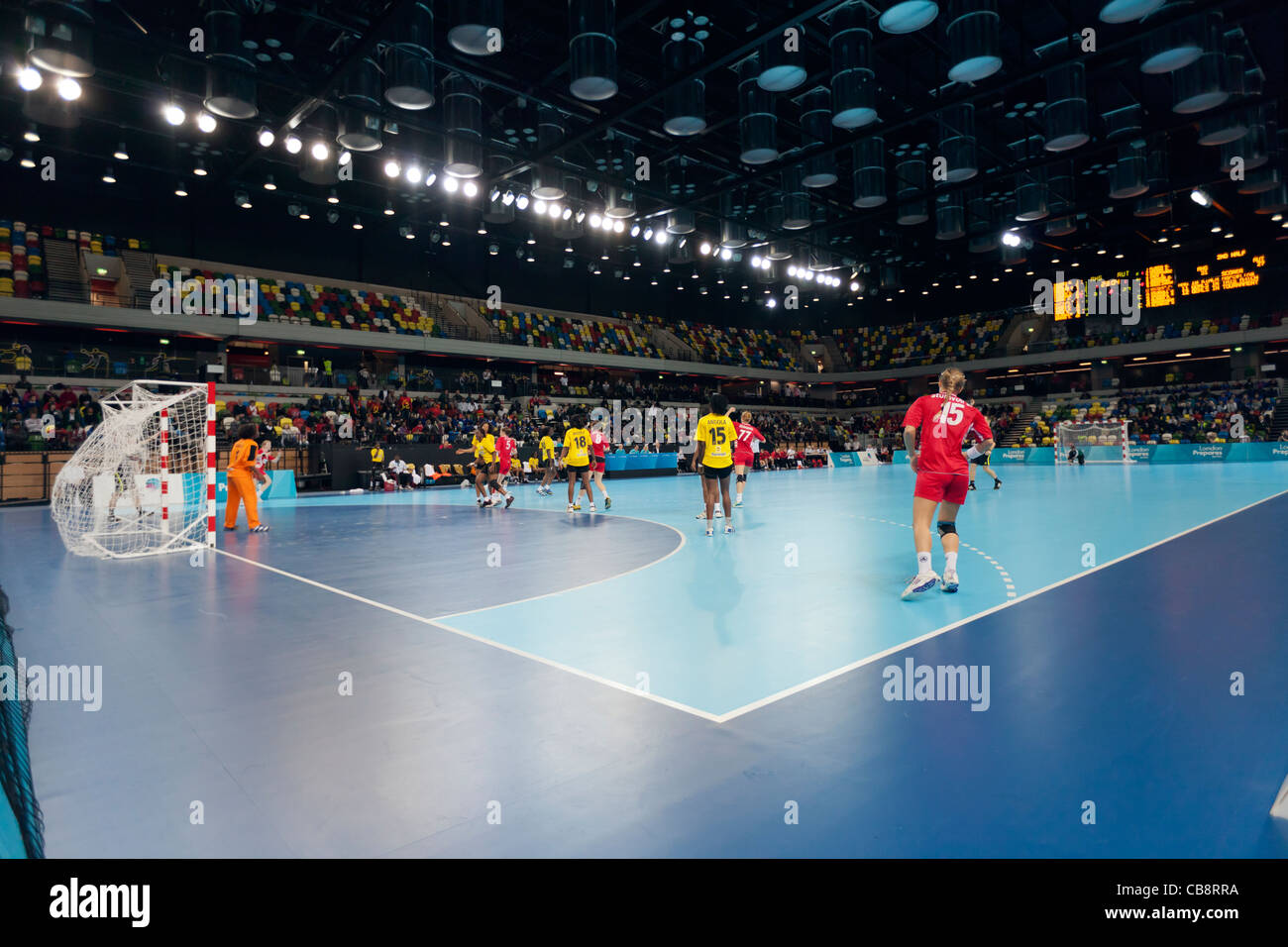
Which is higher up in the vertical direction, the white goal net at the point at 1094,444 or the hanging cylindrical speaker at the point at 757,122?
the hanging cylindrical speaker at the point at 757,122

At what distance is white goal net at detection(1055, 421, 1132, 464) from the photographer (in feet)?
104

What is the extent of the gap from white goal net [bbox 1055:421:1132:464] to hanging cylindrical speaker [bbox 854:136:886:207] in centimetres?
2149

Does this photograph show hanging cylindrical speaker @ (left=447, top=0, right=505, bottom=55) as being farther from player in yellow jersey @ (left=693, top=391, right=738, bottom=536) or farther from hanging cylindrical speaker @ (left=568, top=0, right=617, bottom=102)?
player in yellow jersey @ (left=693, top=391, right=738, bottom=536)

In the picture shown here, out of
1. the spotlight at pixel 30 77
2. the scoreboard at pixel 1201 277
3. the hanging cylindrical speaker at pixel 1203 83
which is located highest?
the scoreboard at pixel 1201 277

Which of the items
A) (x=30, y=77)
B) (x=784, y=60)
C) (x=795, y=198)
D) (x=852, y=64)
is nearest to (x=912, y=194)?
(x=795, y=198)

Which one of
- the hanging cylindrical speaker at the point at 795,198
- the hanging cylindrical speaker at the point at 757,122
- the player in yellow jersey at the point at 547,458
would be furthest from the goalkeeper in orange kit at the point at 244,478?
the hanging cylindrical speaker at the point at 795,198

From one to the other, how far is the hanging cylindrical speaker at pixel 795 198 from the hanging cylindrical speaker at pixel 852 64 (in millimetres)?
5782

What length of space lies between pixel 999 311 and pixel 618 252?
1109 inches

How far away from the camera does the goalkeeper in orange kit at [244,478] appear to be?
10883 mm

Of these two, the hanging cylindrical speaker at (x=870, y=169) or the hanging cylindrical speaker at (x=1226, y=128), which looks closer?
the hanging cylindrical speaker at (x=1226, y=128)

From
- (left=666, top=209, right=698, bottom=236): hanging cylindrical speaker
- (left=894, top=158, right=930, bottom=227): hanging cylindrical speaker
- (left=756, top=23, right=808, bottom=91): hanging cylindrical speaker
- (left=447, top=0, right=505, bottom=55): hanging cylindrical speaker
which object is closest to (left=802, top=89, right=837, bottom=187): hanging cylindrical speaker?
(left=756, top=23, right=808, bottom=91): hanging cylindrical speaker

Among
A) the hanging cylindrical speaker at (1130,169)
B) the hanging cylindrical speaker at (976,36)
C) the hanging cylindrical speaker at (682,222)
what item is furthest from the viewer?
the hanging cylindrical speaker at (682,222)

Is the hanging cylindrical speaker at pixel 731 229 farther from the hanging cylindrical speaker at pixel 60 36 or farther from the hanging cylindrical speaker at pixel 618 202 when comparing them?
the hanging cylindrical speaker at pixel 60 36

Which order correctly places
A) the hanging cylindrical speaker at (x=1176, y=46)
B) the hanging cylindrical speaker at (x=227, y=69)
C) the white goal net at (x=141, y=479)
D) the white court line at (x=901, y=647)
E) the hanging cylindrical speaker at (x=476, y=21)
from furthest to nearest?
the hanging cylindrical speaker at (x=227, y=69), the hanging cylindrical speaker at (x=1176, y=46), the hanging cylindrical speaker at (x=476, y=21), the white goal net at (x=141, y=479), the white court line at (x=901, y=647)
